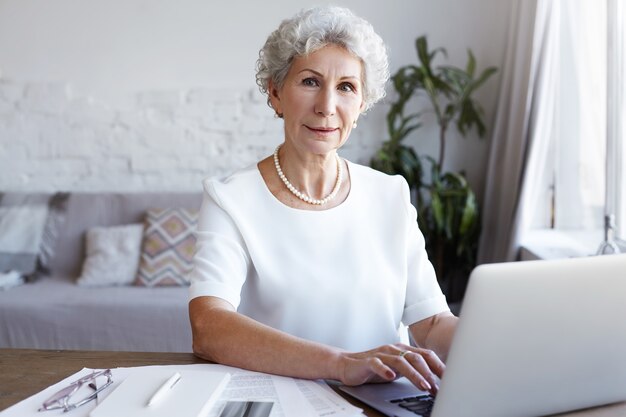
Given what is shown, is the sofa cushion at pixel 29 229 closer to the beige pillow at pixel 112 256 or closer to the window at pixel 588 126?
the beige pillow at pixel 112 256

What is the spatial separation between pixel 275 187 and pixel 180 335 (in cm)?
172

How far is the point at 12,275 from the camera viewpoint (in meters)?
3.44

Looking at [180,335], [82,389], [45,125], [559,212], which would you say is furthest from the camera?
[45,125]

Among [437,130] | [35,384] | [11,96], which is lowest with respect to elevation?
[35,384]

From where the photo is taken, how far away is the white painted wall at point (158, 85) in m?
3.91

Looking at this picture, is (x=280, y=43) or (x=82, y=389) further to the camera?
(x=280, y=43)

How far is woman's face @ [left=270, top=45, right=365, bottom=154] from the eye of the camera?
→ 145 cm

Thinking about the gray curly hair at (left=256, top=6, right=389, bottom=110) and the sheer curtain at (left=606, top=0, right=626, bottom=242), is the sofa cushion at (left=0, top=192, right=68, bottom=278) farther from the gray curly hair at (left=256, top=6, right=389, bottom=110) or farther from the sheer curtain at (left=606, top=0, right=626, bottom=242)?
the sheer curtain at (left=606, top=0, right=626, bottom=242)

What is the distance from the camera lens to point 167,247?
11.5 ft

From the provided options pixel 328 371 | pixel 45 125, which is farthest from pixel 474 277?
pixel 45 125

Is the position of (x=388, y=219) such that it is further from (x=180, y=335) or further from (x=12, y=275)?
(x=12, y=275)

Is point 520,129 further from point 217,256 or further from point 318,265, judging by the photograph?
point 217,256

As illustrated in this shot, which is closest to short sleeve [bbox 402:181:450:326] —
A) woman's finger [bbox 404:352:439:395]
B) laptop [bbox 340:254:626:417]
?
woman's finger [bbox 404:352:439:395]

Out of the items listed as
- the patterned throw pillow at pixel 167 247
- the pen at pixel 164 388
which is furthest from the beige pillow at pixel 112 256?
the pen at pixel 164 388
